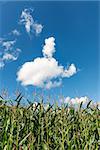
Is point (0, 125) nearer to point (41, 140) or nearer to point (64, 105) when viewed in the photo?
point (41, 140)

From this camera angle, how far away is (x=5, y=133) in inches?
315

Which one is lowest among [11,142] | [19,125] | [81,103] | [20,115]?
[11,142]

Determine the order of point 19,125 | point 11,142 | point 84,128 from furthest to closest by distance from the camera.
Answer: point 84,128, point 19,125, point 11,142

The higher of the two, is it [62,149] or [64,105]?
[64,105]

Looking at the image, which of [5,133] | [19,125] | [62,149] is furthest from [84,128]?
[5,133]

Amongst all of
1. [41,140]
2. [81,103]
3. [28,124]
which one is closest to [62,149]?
[41,140]

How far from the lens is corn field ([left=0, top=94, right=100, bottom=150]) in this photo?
8609mm

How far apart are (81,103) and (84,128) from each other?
31.9 inches

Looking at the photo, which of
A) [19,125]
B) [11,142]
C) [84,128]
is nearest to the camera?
[11,142]

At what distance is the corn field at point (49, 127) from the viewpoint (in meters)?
8.61

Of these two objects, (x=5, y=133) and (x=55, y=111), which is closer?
(x=5, y=133)

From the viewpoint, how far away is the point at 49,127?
965cm

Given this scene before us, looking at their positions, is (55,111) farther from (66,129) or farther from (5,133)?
(5,133)

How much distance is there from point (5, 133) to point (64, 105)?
2416 mm
